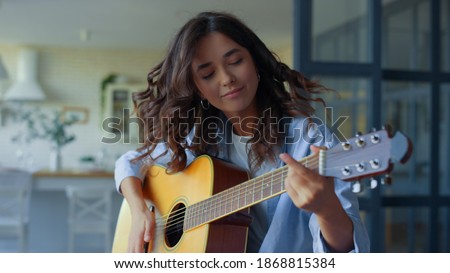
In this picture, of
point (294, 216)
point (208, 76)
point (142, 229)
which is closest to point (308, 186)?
point (294, 216)

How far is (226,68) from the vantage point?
2.79 feet

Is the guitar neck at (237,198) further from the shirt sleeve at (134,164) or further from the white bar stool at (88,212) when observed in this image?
the white bar stool at (88,212)

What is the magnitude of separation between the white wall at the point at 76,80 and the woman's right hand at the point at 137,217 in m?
3.59

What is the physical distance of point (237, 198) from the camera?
0.84m

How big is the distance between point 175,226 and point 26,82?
3890 mm

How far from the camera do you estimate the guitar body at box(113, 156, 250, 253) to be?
0.86 meters

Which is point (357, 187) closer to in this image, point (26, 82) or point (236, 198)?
point (236, 198)

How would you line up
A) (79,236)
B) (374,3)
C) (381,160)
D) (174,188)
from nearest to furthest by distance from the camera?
(381,160), (174,188), (374,3), (79,236)

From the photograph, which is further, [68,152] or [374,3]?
[68,152]

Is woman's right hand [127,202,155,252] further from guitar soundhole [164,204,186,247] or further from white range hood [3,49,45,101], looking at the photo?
white range hood [3,49,45,101]

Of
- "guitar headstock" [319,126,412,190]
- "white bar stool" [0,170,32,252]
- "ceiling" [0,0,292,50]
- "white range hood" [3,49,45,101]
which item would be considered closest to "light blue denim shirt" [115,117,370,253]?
"guitar headstock" [319,126,412,190]
